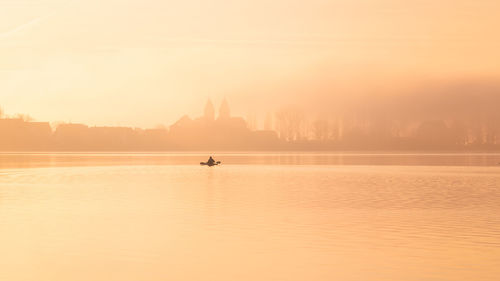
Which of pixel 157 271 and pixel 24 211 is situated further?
pixel 24 211

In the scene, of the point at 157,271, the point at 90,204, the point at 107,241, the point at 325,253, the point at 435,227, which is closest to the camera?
the point at 157,271

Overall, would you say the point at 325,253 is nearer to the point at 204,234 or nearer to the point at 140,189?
the point at 204,234

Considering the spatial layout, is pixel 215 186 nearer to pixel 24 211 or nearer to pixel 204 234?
pixel 24 211

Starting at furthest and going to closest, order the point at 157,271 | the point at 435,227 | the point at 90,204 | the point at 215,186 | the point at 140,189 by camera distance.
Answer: the point at 215,186 < the point at 140,189 < the point at 90,204 < the point at 435,227 < the point at 157,271

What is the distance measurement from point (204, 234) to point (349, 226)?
7.33 metres

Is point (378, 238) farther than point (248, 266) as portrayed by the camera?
Yes

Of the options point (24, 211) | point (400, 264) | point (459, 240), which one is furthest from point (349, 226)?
point (24, 211)

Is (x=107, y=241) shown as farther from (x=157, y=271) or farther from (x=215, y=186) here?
(x=215, y=186)

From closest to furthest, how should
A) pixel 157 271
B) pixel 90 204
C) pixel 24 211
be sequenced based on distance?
pixel 157 271
pixel 24 211
pixel 90 204

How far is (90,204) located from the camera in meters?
44.1

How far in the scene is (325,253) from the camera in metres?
24.5

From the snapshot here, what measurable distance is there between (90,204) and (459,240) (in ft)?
84.0

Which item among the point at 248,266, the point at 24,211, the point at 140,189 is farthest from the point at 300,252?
the point at 140,189

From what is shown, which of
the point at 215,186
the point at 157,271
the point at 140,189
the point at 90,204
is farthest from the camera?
the point at 215,186
